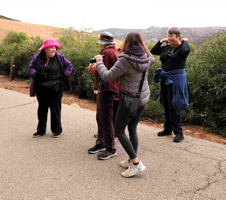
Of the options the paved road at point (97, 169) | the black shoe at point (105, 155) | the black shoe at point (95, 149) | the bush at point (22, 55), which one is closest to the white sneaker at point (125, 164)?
the paved road at point (97, 169)

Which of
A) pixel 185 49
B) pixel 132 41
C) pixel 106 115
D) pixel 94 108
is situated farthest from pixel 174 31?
pixel 94 108

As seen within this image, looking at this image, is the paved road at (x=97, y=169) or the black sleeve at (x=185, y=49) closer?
the paved road at (x=97, y=169)

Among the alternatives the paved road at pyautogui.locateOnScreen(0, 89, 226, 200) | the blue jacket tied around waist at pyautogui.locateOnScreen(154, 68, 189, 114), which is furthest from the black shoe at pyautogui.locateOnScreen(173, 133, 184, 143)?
the blue jacket tied around waist at pyautogui.locateOnScreen(154, 68, 189, 114)

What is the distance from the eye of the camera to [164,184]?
3348 mm

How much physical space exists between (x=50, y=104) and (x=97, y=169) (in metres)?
1.80

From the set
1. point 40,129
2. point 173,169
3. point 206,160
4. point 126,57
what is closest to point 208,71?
point 206,160

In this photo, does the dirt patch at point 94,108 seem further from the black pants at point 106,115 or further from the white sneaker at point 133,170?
the white sneaker at point 133,170

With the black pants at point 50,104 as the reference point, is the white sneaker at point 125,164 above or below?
below

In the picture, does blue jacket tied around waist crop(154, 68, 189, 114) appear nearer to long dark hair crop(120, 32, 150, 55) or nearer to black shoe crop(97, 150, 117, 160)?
black shoe crop(97, 150, 117, 160)

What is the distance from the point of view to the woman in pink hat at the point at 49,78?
472 centimetres

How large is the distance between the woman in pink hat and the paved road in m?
0.39

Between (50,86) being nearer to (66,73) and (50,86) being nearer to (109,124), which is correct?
(66,73)

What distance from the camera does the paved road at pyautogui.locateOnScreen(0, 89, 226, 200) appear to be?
3.14 metres

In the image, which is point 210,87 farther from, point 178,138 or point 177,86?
point 178,138
